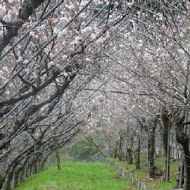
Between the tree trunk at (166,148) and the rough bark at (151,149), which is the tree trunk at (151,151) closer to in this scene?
the rough bark at (151,149)

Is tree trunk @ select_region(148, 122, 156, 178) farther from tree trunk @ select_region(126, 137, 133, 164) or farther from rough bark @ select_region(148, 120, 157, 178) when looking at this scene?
tree trunk @ select_region(126, 137, 133, 164)

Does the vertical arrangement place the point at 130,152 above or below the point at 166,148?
above

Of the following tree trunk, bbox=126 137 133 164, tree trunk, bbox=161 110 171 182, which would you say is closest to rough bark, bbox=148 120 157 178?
tree trunk, bbox=161 110 171 182

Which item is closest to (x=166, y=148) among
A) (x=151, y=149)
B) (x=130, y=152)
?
(x=151, y=149)

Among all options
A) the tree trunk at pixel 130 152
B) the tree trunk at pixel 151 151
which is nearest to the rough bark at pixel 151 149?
the tree trunk at pixel 151 151

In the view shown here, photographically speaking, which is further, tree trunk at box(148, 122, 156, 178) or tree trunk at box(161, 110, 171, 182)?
tree trunk at box(148, 122, 156, 178)

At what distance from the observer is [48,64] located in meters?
10.0

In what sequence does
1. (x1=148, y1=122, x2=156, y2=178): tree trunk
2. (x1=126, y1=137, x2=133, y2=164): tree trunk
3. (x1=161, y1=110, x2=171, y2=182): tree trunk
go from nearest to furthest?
1. (x1=161, y1=110, x2=171, y2=182): tree trunk
2. (x1=148, y1=122, x2=156, y2=178): tree trunk
3. (x1=126, y1=137, x2=133, y2=164): tree trunk

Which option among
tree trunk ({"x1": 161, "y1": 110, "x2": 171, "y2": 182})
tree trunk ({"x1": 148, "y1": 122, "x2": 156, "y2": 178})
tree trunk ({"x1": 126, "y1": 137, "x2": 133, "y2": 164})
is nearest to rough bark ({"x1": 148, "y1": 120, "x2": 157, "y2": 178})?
tree trunk ({"x1": 148, "y1": 122, "x2": 156, "y2": 178})

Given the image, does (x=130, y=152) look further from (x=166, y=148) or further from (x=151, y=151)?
(x=166, y=148)

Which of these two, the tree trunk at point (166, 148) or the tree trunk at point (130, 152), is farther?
the tree trunk at point (130, 152)

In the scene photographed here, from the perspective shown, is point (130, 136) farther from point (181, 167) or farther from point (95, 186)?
point (181, 167)

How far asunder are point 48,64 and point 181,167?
8.01 metres

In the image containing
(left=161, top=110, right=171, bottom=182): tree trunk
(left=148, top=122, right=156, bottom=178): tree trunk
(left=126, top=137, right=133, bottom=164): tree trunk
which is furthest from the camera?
(left=126, top=137, right=133, bottom=164): tree trunk
